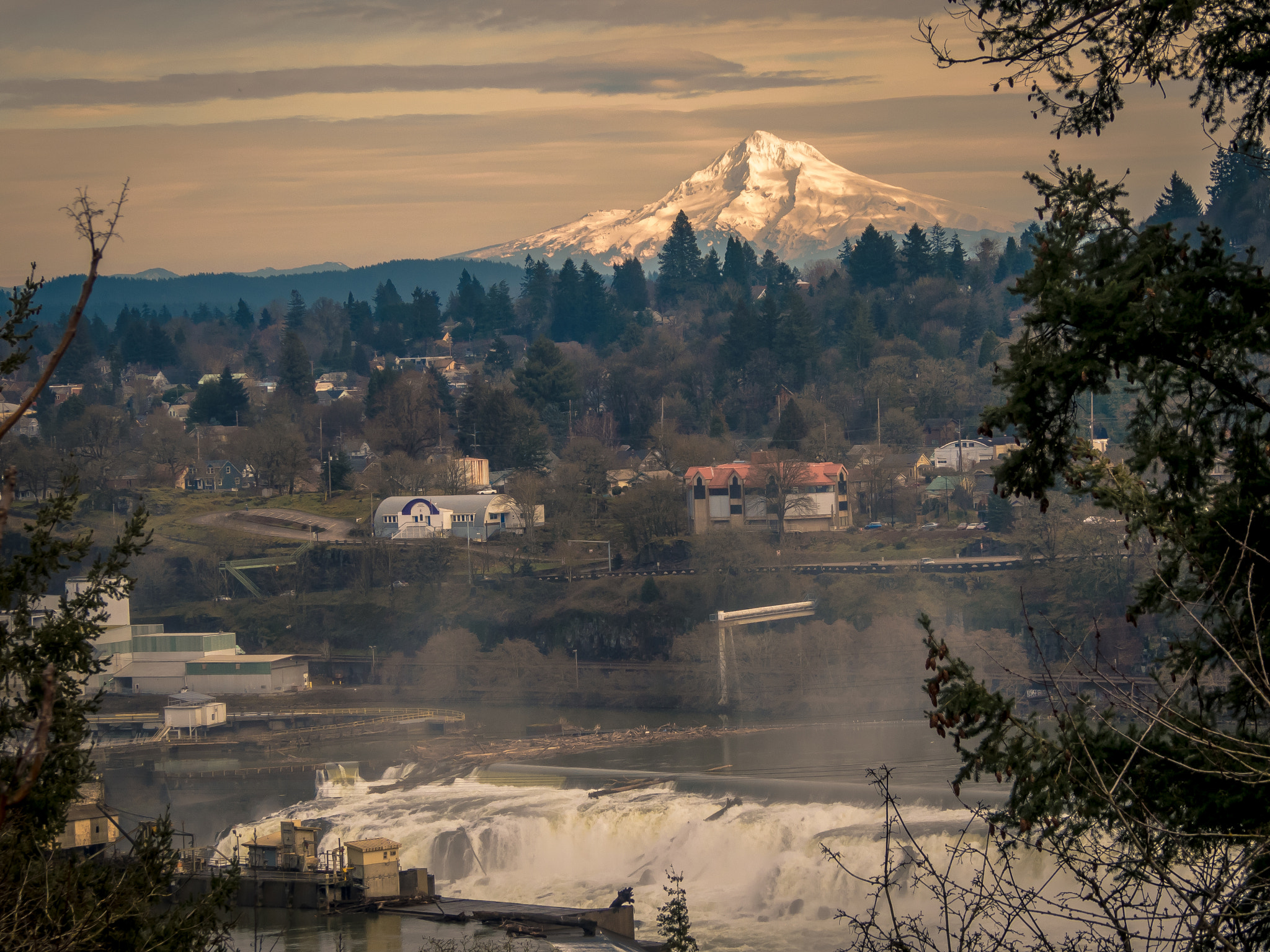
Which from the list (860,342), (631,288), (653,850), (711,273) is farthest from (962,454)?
(631,288)

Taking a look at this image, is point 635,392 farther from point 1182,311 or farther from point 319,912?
point 1182,311

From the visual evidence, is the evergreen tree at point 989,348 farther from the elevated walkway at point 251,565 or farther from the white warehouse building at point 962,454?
the elevated walkway at point 251,565

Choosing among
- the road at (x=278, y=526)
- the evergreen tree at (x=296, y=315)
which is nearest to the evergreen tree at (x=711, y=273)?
the evergreen tree at (x=296, y=315)

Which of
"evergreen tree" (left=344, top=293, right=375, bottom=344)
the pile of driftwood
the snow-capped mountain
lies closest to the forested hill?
the snow-capped mountain

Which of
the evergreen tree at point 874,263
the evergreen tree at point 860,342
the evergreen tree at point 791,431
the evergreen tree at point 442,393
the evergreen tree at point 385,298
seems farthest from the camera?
the evergreen tree at point 385,298

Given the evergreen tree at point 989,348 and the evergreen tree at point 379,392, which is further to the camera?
the evergreen tree at point 379,392

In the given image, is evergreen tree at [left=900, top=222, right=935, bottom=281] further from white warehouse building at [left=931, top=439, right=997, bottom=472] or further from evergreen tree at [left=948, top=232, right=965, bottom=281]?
white warehouse building at [left=931, top=439, right=997, bottom=472]

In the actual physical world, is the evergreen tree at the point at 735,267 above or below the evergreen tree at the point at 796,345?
above
